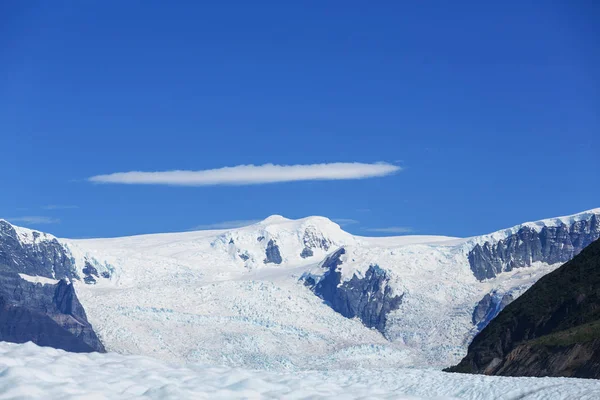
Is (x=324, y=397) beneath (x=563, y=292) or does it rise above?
beneath

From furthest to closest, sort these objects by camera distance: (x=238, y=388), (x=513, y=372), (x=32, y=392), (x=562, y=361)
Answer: (x=513, y=372), (x=562, y=361), (x=238, y=388), (x=32, y=392)

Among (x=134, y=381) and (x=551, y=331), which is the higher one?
(x=551, y=331)

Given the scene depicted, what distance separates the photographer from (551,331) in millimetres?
141125

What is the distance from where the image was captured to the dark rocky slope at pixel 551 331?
103 metres

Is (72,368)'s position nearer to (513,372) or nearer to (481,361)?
(513,372)

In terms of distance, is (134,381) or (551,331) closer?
(134,381)

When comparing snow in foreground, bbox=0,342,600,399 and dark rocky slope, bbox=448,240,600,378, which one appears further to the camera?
dark rocky slope, bbox=448,240,600,378

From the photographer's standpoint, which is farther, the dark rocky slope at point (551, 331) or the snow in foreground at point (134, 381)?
the dark rocky slope at point (551, 331)

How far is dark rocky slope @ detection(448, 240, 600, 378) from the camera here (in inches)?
4055

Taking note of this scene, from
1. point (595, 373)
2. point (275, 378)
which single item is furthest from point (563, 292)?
point (275, 378)

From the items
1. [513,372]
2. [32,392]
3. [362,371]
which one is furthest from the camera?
[513,372]

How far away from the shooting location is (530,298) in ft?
530

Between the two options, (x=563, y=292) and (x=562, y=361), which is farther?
(x=563, y=292)

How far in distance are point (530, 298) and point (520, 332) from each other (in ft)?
33.5
